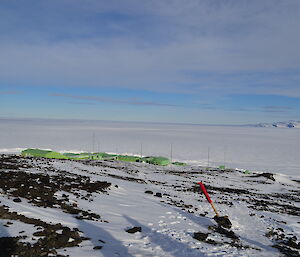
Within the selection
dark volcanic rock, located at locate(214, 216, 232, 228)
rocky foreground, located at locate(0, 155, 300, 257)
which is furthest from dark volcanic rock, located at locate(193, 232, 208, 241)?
dark volcanic rock, located at locate(214, 216, 232, 228)

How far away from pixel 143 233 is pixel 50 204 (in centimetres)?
525

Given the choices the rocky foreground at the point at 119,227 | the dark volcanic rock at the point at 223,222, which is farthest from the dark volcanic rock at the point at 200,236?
the dark volcanic rock at the point at 223,222

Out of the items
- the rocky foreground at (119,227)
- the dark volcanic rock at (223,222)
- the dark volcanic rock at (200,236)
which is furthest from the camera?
the dark volcanic rock at (223,222)

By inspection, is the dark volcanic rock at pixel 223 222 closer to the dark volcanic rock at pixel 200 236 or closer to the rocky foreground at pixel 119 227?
the rocky foreground at pixel 119 227

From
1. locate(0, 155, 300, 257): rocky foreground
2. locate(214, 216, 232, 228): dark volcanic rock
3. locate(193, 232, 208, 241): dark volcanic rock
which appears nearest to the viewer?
locate(0, 155, 300, 257): rocky foreground

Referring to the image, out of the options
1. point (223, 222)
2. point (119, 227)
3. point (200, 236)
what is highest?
point (119, 227)

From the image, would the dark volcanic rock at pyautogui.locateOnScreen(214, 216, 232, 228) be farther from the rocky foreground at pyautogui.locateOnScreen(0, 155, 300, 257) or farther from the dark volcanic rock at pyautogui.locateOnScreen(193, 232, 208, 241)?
the dark volcanic rock at pyautogui.locateOnScreen(193, 232, 208, 241)

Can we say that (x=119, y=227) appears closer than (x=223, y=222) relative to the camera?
Yes

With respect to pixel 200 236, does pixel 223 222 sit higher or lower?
lower

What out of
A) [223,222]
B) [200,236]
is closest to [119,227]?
[200,236]

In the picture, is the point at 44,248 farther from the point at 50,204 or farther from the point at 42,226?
the point at 50,204

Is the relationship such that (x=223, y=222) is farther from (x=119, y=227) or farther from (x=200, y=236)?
(x=119, y=227)

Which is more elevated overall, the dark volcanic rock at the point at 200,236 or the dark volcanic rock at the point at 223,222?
the dark volcanic rock at the point at 200,236

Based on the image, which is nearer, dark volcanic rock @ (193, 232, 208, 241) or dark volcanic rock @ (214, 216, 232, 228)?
dark volcanic rock @ (193, 232, 208, 241)
